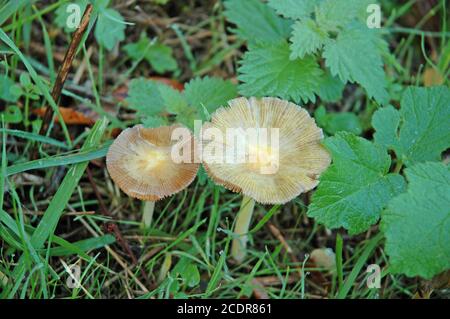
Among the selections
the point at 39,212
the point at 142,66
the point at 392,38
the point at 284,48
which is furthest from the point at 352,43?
the point at 39,212

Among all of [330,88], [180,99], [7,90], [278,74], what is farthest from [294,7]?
[7,90]

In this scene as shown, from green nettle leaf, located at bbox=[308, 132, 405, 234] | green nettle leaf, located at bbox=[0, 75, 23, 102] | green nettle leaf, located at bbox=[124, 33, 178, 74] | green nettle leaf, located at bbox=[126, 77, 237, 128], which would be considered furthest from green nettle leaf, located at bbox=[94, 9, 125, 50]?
green nettle leaf, located at bbox=[308, 132, 405, 234]

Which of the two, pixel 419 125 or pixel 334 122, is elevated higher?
pixel 419 125

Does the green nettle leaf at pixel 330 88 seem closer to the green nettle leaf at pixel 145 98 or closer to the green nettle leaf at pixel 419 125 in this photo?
the green nettle leaf at pixel 419 125

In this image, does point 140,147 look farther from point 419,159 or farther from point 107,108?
point 419,159

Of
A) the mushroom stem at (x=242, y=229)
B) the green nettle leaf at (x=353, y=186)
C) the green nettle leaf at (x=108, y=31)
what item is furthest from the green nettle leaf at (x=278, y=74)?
the green nettle leaf at (x=108, y=31)

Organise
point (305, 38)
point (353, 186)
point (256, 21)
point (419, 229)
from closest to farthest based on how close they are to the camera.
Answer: point (419, 229)
point (353, 186)
point (305, 38)
point (256, 21)

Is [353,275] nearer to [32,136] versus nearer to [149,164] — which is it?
[149,164]
